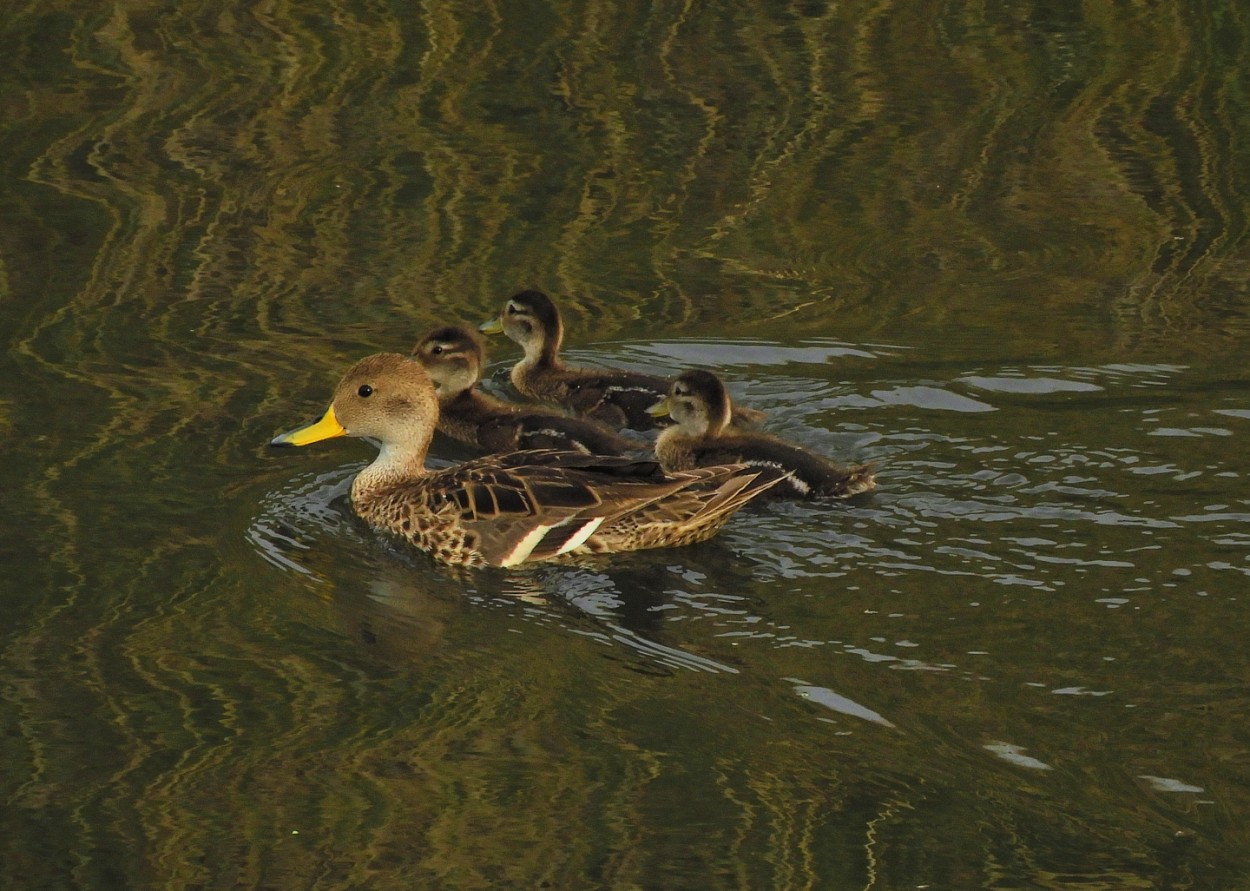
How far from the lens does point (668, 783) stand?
5.47 m

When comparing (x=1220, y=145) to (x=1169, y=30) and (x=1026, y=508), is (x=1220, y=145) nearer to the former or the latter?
(x=1169, y=30)

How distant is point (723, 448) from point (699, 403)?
19 centimetres

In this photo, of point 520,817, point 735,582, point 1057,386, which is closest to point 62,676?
point 520,817

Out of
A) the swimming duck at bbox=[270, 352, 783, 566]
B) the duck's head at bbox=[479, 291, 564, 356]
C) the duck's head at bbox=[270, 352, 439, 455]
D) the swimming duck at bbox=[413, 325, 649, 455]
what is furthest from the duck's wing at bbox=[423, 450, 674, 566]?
the duck's head at bbox=[479, 291, 564, 356]

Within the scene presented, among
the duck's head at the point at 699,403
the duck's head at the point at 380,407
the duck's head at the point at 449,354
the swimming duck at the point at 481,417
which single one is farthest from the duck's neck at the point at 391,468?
the duck's head at the point at 699,403

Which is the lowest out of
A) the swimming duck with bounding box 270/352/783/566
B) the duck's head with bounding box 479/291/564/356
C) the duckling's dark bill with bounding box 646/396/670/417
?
the swimming duck with bounding box 270/352/783/566

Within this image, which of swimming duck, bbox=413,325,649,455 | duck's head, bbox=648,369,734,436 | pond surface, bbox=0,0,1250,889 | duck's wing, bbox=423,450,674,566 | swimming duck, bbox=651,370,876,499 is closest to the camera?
pond surface, bbox=0,0,1250,889

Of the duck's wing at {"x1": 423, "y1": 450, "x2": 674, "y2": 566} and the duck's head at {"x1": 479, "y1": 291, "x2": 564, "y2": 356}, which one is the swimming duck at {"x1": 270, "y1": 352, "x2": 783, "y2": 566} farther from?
the duck's head at {"x1": 479, "y1": 291, "x2": 564, "y2": 356}

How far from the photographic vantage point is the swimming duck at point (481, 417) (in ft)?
27.9

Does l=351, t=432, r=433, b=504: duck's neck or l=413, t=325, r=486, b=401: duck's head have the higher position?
l=413, t=325, r=486, b=401: duck's head

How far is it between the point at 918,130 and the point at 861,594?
5.42m

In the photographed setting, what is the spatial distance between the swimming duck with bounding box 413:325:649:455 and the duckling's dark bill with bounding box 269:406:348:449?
31.3 inches

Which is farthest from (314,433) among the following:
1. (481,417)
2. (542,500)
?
(481,417)

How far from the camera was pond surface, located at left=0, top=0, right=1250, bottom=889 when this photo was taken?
17.5 feet
